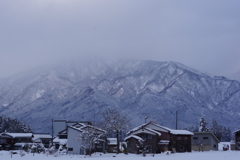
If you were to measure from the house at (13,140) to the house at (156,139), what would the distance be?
29.6 m

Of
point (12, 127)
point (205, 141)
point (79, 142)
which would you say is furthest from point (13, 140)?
Answer: point (205, 141)

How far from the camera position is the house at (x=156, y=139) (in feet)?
192

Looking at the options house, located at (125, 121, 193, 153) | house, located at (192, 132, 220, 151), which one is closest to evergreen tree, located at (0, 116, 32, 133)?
house, located at (125, 121, 193, 153)

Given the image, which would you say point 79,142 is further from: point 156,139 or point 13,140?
point 13,140

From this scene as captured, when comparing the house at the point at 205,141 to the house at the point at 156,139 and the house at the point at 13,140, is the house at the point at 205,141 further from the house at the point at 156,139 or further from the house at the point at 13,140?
the house at the point at 13,140

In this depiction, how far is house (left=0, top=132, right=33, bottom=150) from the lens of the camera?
7719cm

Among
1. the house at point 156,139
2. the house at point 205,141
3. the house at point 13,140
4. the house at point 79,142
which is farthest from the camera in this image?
the house at point 13,140

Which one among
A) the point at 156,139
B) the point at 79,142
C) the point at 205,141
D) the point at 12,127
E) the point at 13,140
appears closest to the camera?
the point at 156,139

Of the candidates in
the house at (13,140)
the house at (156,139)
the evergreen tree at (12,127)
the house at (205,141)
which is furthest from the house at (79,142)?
the evergreen tree at (12,127)

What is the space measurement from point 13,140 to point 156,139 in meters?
37.5

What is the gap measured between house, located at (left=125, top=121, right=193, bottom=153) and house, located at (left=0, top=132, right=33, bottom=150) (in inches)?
1167

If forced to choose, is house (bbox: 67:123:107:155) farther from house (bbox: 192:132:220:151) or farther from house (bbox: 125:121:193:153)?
house (bbox: 192:132:220:151)

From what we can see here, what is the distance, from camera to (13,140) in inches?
3095

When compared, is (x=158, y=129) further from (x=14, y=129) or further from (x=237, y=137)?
(x=14, y=129)
